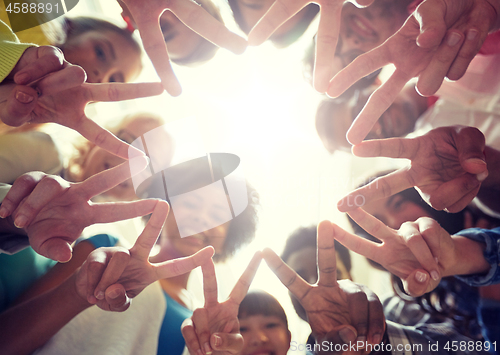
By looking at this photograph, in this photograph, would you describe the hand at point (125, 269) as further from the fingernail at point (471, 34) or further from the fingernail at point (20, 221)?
the fingernail at point (471, 34)

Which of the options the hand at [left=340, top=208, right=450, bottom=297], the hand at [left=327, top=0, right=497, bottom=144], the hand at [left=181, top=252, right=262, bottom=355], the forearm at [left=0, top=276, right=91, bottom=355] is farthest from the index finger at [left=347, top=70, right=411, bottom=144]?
the forearm at [left=0, top=276, right=91, bottom=355]

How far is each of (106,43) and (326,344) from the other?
22.1 inches

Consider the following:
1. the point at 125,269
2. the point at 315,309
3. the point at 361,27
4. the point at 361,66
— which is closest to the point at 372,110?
the point at 361,66

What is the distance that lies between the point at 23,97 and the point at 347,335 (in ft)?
1.67

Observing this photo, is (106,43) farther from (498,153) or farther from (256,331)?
(498,153)

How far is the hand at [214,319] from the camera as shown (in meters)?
0.36

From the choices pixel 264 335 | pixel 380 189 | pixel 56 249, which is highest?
pixel 380 189

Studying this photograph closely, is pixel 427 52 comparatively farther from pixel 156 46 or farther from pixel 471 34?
pixel 156 46

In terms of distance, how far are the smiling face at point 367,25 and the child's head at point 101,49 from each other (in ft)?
1.06

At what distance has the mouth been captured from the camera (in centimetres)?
42

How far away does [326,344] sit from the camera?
1.21 feet

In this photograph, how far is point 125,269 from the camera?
369mm

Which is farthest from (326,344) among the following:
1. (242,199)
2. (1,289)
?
(1,289)

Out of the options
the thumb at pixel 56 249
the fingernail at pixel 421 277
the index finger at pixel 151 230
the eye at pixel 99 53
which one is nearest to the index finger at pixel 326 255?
the fingernail at pixel 421 277
